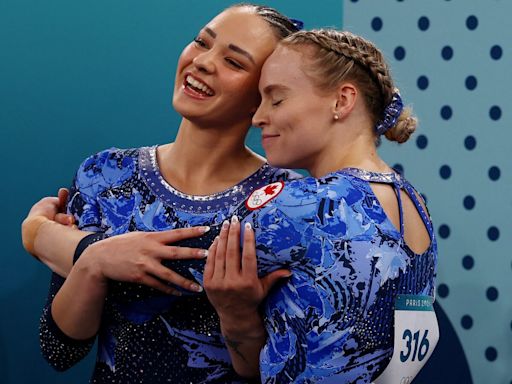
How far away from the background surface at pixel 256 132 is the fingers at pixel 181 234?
43.3 inches

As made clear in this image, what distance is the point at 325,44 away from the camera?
148 cm

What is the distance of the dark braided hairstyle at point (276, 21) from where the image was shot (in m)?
1.71

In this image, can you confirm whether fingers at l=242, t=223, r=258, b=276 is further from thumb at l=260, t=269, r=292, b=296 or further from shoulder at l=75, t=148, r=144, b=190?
shoulder at l=75, t=148, r=144, b=190

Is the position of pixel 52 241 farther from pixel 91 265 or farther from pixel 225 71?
pixel 225 71

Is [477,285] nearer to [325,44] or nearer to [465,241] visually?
[465,241]

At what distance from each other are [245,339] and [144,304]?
25 centimetres

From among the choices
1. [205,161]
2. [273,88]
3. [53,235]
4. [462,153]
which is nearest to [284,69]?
[273,88]

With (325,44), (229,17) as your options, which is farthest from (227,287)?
(229,17)

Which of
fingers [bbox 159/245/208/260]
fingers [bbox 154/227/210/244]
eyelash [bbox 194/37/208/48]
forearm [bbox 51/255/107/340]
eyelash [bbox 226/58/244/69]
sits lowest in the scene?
forearm [bbox 51/255/107/340]

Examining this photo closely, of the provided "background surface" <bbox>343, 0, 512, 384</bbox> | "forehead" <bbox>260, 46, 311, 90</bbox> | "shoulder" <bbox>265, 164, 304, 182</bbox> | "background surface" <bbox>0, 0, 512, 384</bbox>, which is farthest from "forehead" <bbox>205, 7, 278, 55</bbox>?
"background surface" <bbox>343, 0, 512, 384</bbox>

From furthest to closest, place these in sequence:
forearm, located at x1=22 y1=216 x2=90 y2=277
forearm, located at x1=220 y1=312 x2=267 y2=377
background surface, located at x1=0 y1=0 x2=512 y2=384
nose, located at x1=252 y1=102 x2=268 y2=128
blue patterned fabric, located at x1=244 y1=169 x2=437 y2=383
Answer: background surface, located at x1=0 y1=0 x2=512 y2=384 → forearm, located at x1=22 y1=216 x2=90 y2=277 → nose, located at x1=252 y1=102 x2=268 y2=128 → forearm, located at x1=220 y1=312 x2=267 y2=377 → blue patterned fabric, located at x1=244 y1=169 x2=437 y2=383

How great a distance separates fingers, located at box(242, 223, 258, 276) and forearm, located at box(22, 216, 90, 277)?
406mm

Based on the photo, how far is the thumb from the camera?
1.35 m

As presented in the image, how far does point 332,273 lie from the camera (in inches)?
51.4
